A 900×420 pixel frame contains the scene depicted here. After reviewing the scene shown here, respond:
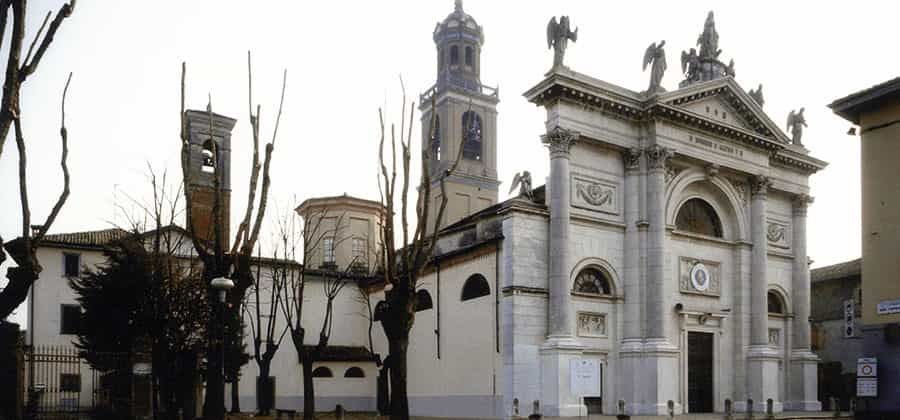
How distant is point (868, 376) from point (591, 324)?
11221mm

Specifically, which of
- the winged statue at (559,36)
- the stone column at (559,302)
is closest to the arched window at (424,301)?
the stone column at (559,302)

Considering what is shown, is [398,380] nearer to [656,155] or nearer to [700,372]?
[656,155]

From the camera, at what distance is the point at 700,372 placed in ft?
98.9

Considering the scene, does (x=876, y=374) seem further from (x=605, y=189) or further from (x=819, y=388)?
(x=819, y=388)

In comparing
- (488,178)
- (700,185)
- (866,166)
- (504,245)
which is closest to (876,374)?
(866,166)

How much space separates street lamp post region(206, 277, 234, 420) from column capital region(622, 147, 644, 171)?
677 inches

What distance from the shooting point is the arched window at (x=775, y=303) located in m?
33.5

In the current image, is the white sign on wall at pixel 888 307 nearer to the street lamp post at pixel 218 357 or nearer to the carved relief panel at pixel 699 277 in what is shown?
the carved relief panel at pixel 699 277

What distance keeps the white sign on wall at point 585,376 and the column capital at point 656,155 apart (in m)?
7.35

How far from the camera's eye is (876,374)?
683 inches

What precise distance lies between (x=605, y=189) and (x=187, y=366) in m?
15.2

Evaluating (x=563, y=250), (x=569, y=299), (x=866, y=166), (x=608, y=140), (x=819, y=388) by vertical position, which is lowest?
(x=819, y=388)

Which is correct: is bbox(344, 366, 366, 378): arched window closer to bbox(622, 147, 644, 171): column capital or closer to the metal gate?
the metal gate

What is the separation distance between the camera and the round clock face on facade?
99.3 feet
